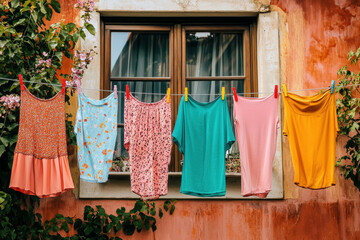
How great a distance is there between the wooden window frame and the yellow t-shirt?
96cm

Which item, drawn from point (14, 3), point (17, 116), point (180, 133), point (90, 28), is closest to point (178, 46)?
point (90, 28)

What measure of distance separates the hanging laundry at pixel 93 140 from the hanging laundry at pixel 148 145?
18 centimetres

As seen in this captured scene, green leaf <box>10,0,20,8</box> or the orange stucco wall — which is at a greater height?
green leaf <box>10,0,20,8</box>

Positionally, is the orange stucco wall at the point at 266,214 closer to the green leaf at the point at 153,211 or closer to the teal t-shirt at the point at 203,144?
the green leaf at the point at 153,211

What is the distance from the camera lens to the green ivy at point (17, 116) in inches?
184

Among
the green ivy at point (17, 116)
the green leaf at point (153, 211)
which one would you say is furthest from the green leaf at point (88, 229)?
the green leaf at point (153, 211)

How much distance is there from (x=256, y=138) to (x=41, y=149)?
76.0 inches

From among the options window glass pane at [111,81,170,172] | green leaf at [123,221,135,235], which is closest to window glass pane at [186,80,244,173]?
window glass pane at [111,81,170,172]

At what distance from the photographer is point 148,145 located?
4.75 metres

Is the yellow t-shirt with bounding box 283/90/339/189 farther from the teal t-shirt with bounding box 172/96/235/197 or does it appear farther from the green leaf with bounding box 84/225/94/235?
the green leaf with bounding box 84/225/94/235

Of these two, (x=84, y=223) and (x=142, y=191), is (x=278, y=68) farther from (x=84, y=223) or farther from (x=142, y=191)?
(x=84, y=223)

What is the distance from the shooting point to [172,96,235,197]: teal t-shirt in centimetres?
467

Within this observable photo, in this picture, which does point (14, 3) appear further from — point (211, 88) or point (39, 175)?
point (211, 88)

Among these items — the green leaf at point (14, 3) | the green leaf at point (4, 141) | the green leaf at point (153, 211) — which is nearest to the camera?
the green leaf at point (4, 141)
